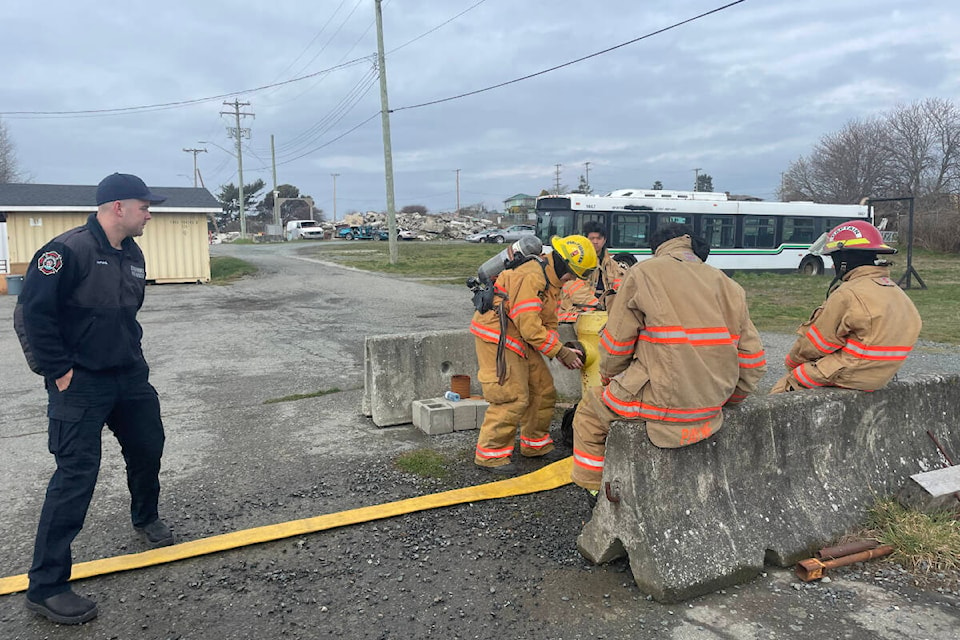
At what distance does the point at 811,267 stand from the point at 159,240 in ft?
77.3

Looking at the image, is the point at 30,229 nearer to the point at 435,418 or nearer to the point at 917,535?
the point at 435,418

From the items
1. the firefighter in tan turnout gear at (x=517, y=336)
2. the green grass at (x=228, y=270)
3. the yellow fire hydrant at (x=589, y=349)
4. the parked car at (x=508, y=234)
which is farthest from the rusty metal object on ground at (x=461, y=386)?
the parked car at (x=508, y=234)

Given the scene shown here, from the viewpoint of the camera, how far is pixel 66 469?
A: 3.39 metres

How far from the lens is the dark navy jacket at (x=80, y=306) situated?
10.9 ft

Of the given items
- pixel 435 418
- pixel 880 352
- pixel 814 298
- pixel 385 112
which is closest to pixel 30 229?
pixel 385 112

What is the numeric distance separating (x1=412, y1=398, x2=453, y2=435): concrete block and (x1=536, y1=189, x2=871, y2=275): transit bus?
16044 millimetres

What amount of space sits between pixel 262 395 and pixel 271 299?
1099 centimetres

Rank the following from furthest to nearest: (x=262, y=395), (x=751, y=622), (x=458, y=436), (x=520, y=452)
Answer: (x=262, y=395) → (x=458, y=436) → (x=520, y=452) → (x=751, y=622)

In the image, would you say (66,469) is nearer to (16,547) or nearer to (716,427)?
(16,547)

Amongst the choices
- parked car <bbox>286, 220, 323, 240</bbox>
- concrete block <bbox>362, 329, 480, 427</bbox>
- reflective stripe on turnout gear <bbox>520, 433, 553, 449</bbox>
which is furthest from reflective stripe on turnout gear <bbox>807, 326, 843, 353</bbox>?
parked car <bbox>286, 220, 323, 240</bbox>

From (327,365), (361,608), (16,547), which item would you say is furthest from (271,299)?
(361,608)

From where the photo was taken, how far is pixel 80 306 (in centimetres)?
350

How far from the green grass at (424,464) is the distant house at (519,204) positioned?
215 ft

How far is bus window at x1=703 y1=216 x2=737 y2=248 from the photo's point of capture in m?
24.5
